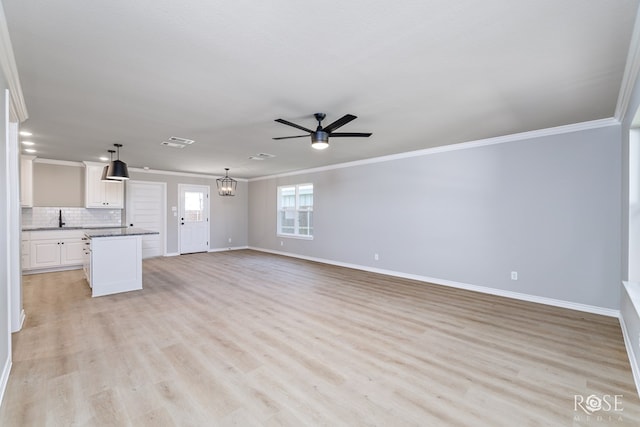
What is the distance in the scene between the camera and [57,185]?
6.72 m

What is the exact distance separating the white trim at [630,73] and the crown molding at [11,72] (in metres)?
3.96

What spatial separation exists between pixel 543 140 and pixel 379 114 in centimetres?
260

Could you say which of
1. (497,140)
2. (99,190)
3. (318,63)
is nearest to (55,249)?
(99,190)

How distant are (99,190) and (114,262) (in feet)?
10.8

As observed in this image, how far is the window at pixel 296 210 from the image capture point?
796 centimetres

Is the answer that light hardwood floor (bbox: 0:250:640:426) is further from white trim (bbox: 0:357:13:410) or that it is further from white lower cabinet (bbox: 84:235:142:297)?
white lower cabinet (bbox: 84:235:142:297)

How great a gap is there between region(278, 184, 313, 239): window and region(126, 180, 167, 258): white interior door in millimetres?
3344

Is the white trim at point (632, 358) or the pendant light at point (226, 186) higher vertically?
the pendant light at point (226, 186)

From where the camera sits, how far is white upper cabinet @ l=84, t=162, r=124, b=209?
267 inches

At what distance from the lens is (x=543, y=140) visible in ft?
13.7

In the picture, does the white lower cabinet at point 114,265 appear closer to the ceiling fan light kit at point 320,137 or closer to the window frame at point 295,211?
the ceiling fan light kit at point 320,137

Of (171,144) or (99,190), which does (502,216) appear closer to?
(171,144)

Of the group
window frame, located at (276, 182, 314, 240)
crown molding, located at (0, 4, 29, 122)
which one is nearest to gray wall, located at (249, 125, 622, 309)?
window frame, located at (276, 182, 314, 240)

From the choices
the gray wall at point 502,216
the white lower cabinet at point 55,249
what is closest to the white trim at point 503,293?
the gray wall at point 502,216
